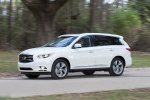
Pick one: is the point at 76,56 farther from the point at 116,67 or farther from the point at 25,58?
the point at 116,67

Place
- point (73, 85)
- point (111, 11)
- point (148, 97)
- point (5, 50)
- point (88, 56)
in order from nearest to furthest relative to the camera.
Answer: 1. point (148, 97)
2. point (73, 85)
3. point (88, 56)
4. point (5, 50)
5. point (111, 11)

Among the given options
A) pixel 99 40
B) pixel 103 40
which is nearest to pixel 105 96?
pixel 99 40

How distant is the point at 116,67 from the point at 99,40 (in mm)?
1388

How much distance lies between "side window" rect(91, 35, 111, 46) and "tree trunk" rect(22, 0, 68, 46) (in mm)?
4017

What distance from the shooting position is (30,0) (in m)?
20.2

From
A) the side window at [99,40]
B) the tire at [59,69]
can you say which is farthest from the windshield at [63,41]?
the side window at [99,40]

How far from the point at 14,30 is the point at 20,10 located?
1.70 m

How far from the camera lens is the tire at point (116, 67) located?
56.6 ft

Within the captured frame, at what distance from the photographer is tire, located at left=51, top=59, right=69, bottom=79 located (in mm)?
15258

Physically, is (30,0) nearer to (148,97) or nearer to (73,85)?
(73,85)

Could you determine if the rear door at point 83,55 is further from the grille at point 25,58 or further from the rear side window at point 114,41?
the grille at point 25,58

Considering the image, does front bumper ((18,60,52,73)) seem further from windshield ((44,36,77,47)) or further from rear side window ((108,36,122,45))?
rear side window ((108,36,122,45))

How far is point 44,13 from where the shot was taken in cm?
2089

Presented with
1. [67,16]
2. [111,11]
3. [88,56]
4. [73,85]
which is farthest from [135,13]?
[73,85]
